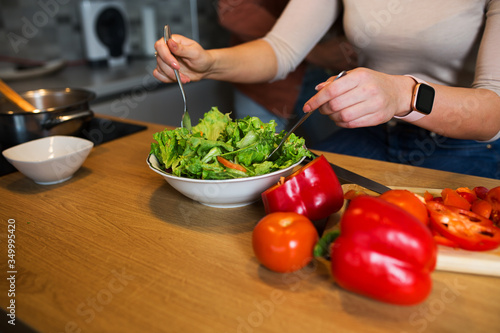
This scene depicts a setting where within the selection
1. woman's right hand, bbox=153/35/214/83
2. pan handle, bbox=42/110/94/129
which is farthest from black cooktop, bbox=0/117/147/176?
woman's right hand, bbox=153/35/214/83

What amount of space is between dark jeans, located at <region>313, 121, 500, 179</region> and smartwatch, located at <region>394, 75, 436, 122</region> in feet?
1.33

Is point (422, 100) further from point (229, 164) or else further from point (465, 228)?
point (229, 164)

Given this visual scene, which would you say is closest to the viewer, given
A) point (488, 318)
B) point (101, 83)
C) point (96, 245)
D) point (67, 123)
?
point (488, 318)

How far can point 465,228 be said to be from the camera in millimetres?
617

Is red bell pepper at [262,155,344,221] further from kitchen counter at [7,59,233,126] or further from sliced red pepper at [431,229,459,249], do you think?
kitchen counter at [7,59,233,126]

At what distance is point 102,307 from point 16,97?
87cm

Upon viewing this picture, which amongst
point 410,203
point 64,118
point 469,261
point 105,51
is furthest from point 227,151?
point 105,51

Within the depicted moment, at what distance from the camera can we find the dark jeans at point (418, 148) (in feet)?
3.87

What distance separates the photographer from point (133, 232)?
0.74 meters

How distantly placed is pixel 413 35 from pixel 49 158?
103 cm

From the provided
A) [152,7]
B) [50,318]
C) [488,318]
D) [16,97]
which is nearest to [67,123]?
[16,97]

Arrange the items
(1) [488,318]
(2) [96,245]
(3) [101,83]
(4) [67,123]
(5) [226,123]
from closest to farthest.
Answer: (1) [488,318] → (2) [96,245] → (5) [226,123] → (4) [67,123] → (3) [101,83]

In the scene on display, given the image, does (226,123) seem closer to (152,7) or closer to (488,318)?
(488,318)

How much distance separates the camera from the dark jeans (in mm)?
1181
